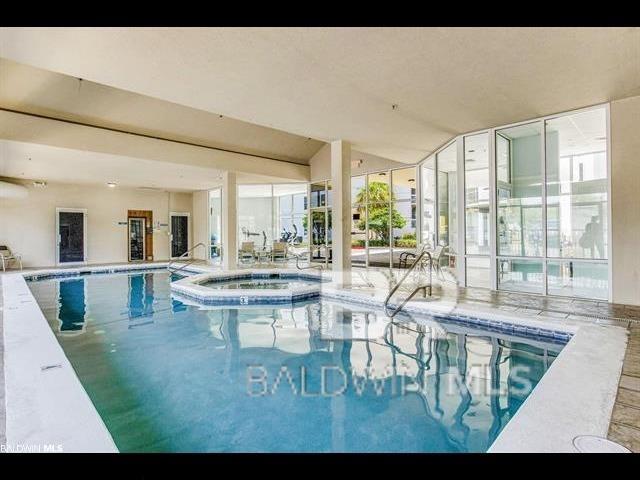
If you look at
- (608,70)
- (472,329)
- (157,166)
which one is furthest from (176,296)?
(608,70)

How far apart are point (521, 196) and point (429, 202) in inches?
140

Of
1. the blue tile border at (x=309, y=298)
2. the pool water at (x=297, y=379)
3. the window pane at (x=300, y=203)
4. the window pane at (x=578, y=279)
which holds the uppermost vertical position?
the window pane at (x=300, y=203)

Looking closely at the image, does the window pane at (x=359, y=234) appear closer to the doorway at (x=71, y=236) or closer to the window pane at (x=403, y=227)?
the window pane at (x=403, y=227)

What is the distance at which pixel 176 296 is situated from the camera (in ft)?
25.4

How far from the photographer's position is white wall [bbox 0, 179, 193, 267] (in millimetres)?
11953

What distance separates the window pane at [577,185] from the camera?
19.1 feet

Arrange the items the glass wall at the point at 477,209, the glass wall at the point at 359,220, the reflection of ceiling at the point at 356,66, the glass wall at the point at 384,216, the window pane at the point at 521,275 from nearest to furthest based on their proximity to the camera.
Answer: the reflection of ceiling at the point at 356,66 < the window pane at the point at 521,275 < the glass wall at the point at 477,209 < the glass wall at the point at 384,216 < the glass wall at the point at 359,220

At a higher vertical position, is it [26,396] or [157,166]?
[157,166]

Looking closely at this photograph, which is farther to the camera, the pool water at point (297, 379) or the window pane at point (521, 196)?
the window pane at point (521, 196)

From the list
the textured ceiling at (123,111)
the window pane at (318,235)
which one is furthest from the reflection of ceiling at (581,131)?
the window pane at (318,235)

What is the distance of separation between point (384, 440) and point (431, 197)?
848cm

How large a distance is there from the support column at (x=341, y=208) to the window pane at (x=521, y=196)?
10.6 feet

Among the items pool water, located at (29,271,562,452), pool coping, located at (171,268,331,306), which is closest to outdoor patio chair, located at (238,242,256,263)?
pool coping, located at (171,268,331,306)
